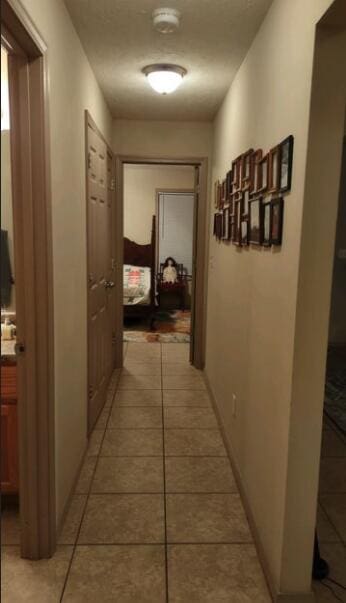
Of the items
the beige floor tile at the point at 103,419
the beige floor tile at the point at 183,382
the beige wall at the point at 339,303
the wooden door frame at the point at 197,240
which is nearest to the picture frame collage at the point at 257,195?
the wooden door frame at the point at 197,240

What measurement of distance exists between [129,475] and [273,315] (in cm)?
139

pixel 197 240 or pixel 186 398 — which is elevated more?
pixel 197 240

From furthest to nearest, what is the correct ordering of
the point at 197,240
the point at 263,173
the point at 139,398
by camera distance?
the point at 197,240 < the point at 139,398 < the point at 263,173

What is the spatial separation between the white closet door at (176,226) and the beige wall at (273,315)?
479 cm

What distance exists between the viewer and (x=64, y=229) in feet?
7.07

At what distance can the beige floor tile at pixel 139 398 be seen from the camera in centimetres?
370

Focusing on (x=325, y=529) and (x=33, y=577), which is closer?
(x=33, y=577)

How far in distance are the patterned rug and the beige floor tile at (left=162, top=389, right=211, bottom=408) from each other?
1.69m

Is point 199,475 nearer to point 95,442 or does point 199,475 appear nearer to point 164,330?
point 95,442

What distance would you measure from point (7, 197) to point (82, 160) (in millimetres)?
545

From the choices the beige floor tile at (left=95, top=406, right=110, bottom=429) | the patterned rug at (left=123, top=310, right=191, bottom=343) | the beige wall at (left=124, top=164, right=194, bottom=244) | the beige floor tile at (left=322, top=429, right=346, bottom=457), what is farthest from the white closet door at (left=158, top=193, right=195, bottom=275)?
the beige floor tile at (left=322, top=429, right=346, bottom=457)

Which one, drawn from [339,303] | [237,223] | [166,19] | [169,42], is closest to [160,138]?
[169,42]

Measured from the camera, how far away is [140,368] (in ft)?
15.1

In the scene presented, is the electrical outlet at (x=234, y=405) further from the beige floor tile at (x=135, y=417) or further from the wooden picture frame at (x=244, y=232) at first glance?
the wooden picture frame at (x=244, y=232)
